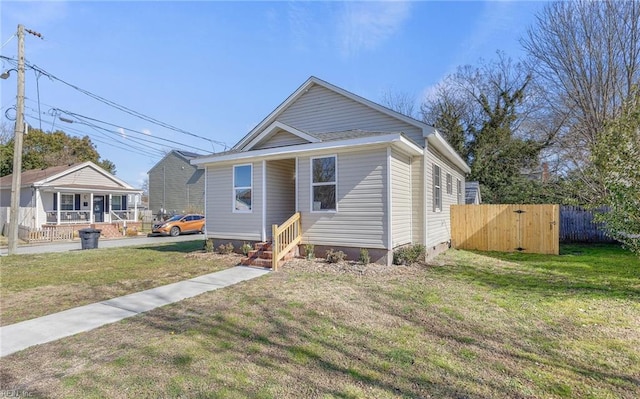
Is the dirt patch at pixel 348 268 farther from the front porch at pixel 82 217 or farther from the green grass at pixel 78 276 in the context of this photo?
the front porch at pixel 82 217

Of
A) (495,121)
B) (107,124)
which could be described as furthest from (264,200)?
(495,121)

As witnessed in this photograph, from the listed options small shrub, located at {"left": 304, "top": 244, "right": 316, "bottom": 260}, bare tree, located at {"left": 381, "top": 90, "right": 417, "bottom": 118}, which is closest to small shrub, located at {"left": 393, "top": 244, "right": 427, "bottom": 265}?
small shrub, located at {"left": 304, "top": 244, "right": 316, "bottom": 260}

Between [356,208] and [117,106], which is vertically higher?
[117,106]

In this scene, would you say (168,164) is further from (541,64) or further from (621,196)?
(621,196)

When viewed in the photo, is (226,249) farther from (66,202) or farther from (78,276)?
(66,202)

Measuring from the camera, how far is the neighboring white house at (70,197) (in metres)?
20.5

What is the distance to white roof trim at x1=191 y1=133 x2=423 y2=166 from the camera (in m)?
8.09

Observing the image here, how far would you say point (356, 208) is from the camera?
8719 mm

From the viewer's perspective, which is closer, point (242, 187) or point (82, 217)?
point (242, 187)

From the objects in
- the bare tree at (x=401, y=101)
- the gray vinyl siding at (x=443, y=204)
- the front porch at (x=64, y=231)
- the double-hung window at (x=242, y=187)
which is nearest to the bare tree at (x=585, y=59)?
the gray vinyl siding at (x=443, y=204)

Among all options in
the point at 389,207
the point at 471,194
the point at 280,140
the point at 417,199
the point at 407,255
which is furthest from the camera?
the point at 471,194

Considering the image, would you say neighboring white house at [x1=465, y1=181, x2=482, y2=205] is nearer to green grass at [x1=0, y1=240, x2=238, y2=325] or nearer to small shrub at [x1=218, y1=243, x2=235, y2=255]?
small shrub at [x1=218, y1=243, x2=235, y2=255]

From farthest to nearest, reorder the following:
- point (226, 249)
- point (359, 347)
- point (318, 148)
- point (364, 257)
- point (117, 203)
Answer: point (117, 203) < point (226, 249) < point (318, 148) < point (364, 257) < point (359, 347)

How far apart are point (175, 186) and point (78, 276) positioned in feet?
88.1
